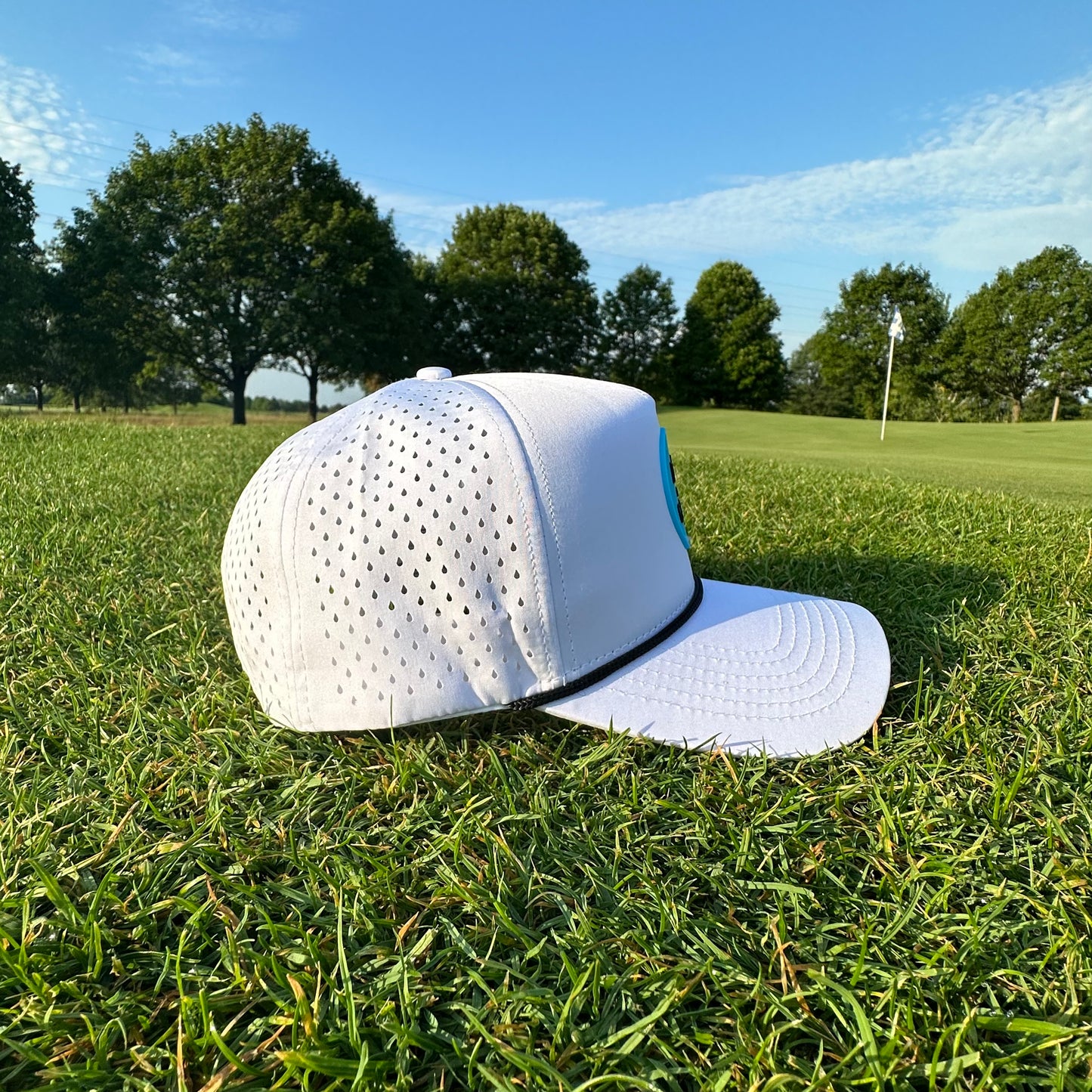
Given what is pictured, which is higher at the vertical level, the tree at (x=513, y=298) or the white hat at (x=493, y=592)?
the tree at (x=513, y=298)

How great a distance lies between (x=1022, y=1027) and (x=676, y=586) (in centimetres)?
81

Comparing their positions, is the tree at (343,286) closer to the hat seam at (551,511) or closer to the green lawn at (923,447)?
the green lawn at (923,447)

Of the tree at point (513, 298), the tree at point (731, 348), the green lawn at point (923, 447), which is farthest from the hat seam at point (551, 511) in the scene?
the tree at point (731, 348)

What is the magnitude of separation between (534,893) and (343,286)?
25.1m

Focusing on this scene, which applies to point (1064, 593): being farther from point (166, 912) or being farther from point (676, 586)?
point (166, 912)

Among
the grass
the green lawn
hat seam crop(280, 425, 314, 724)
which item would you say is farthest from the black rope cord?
the green lawn

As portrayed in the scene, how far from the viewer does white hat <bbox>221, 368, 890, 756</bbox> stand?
1160mm

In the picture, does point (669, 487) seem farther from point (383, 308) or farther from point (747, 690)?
point (383, 308)

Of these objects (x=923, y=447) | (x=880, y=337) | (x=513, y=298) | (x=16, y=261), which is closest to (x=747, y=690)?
(x=923, y=447)

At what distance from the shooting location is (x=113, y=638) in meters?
1.83

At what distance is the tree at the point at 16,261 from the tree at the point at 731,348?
27974 millimetres

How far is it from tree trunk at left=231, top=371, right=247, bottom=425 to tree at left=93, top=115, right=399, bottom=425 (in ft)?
0.24

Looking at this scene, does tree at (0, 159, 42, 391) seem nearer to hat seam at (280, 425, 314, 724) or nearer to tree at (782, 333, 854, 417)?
hat seam at (280, 425, 314, 724)

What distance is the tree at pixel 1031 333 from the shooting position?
2661 centimetres
